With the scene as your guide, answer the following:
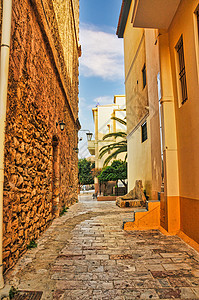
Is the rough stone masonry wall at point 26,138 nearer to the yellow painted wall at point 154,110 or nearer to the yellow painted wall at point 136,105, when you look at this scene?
the yellow painted wall at point 154,110

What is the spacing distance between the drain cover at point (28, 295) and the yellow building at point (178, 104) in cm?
266

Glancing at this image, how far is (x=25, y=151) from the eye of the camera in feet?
12.4

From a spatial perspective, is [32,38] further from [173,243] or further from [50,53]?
[173,243]

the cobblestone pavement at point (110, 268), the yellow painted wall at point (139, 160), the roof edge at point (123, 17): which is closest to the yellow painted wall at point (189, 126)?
the cobblestone pavement at point (110, 268)

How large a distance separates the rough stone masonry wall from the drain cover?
0.64 metres

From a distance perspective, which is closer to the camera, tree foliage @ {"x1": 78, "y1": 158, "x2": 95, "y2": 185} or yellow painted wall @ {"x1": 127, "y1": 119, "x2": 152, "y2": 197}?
yellow painted wall @ {"x1": 127, "y1": 119, "x2": 152, "y2": 197}

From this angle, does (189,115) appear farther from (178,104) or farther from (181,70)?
(181,70)

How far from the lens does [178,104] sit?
4.65 m

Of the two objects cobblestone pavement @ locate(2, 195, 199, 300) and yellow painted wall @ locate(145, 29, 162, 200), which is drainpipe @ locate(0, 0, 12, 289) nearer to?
cobblestone pavement @ locate(2, 195, 199, 300)

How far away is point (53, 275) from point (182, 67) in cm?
442

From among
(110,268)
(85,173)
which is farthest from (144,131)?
(85,173)

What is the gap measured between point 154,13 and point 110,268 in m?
4.93

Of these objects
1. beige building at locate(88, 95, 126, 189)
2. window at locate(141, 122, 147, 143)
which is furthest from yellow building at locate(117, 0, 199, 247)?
beige building at locate(88, 95, 126, 189)

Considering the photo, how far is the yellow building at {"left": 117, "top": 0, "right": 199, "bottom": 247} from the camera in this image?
3857 millimetres
